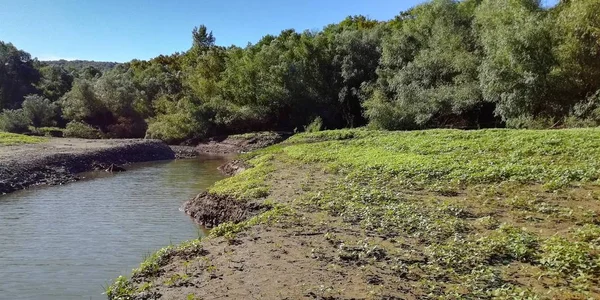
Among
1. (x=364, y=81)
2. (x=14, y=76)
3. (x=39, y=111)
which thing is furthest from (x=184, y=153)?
(x=14, y=76)

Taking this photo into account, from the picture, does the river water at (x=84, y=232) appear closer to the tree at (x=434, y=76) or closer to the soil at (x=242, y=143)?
the tree at (x=434, y=76)

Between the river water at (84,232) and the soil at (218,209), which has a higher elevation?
the soil at (218,209)

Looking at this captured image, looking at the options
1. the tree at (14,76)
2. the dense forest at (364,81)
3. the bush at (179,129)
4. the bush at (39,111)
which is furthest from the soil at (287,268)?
the tree at (14,76)

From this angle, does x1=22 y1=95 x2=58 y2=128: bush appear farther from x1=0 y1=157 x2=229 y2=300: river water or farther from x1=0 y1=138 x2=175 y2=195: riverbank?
x1=0 y1=157 x2=229 y2=300: river water

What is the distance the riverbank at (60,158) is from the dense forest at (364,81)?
15132mm

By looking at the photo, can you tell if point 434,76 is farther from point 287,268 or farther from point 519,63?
point 287,268

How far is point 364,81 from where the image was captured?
55.6 meters

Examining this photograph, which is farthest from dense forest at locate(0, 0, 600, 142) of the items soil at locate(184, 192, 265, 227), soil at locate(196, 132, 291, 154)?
soil at locate(184, 192, 265, 227)

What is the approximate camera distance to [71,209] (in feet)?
69.3

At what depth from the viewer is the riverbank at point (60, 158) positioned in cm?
2917

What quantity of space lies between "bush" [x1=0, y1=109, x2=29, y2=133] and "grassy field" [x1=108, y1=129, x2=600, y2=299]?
5587 centimetres

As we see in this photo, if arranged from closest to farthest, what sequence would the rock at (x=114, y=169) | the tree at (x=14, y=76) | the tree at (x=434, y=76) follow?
1. the rock at (x=114, y=169)
2. the tree at (x=434, y=76)
3. the tree at (x=14, y=76)

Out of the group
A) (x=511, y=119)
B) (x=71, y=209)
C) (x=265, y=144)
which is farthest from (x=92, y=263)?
(x=265, y=144)

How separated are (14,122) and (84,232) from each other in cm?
5717
